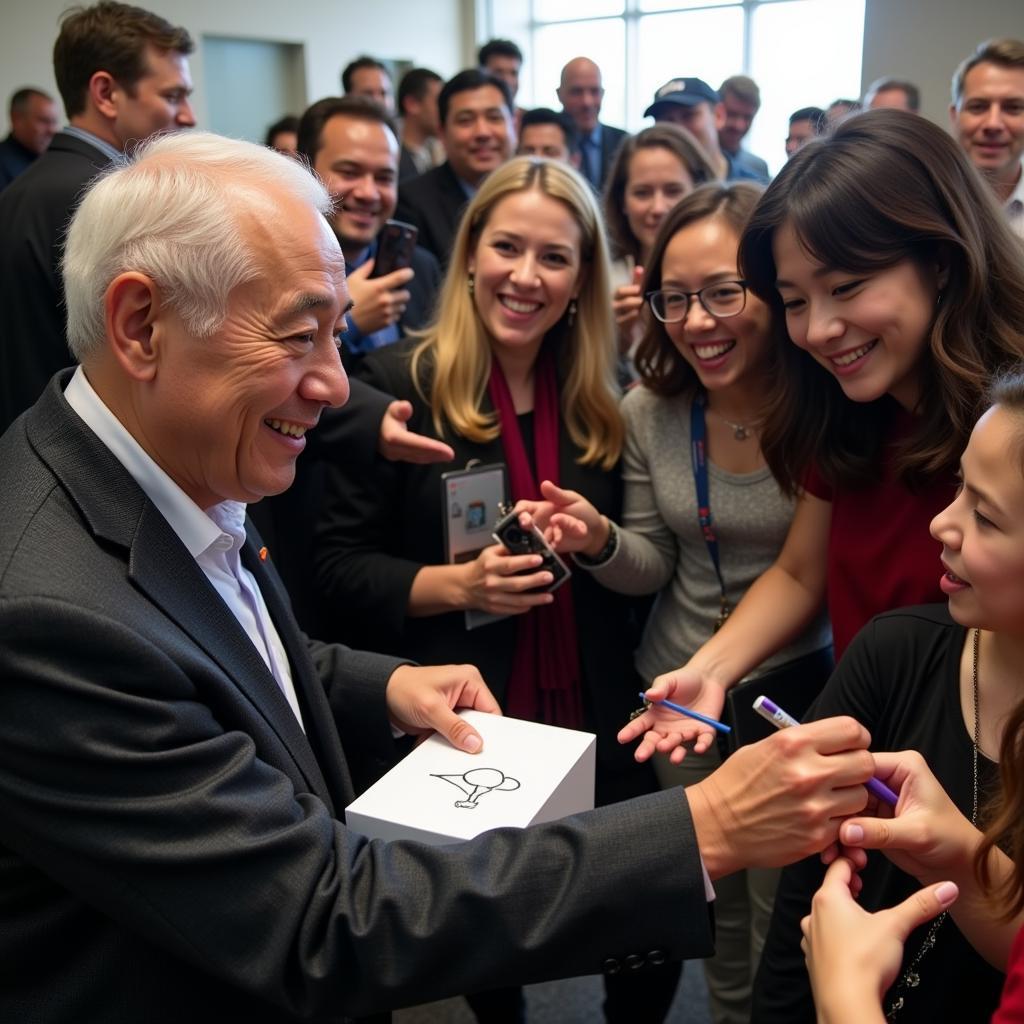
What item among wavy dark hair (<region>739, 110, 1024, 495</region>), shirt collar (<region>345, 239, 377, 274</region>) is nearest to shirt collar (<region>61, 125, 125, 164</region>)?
shirt collar (<region>345, 239, 377, 274</region>)

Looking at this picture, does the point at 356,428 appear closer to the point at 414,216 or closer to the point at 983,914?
the point at 983,914

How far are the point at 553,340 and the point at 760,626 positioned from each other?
881 millimetres

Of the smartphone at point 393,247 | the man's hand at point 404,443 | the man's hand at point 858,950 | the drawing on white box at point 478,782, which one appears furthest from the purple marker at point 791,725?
the smartphone at point 393,247

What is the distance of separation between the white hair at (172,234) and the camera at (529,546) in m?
0.93

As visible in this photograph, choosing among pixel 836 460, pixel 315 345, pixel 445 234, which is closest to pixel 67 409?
pixel 315 345

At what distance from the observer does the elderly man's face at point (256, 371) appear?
1115 millimetres

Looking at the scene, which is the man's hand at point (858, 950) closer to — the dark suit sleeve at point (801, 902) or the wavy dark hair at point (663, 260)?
the dark suit sleeve at point (801, 902)

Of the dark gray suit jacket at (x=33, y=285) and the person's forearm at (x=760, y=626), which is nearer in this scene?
the person's forearm at (x=760, y=626)

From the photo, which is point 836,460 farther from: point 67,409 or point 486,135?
point 486,135

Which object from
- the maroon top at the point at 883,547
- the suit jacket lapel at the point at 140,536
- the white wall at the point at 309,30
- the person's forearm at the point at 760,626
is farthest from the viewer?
the white wall at the point at 309,30

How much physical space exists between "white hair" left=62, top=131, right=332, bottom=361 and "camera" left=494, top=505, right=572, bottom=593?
0.93 metres

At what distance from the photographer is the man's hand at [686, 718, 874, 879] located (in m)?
1.08

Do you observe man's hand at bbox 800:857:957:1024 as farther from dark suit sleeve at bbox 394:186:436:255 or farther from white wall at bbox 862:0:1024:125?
white wall at bbox 862:0:1024:125

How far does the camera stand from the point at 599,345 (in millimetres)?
2279
